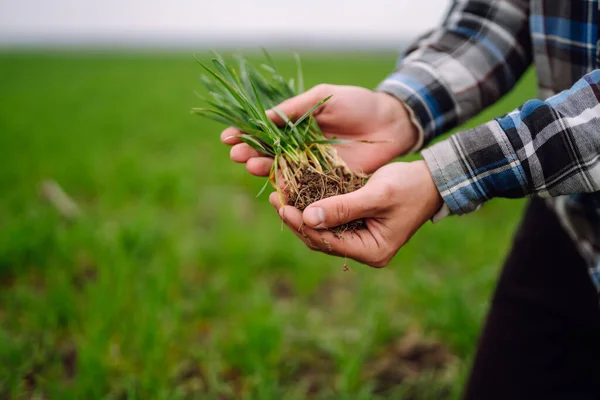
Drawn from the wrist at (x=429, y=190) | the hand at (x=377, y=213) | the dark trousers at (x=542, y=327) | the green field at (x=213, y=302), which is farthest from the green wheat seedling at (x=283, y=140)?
the green field at (x=213, y=302)

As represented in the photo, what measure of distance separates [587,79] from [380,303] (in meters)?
1.54

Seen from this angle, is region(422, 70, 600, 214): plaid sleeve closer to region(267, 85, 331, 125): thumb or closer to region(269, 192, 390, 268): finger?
region(269, 192, 390, 268): finger

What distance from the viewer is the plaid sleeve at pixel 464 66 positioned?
1.29 m

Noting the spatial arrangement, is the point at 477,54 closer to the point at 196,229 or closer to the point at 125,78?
the point at 196,229

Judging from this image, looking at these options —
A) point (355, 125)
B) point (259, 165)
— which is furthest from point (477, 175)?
point (259, 165)

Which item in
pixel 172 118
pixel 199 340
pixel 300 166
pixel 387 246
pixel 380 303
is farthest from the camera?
pixel 172 118

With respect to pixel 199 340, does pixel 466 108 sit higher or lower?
higher

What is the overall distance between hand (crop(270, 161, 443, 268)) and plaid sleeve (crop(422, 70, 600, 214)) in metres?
0.05

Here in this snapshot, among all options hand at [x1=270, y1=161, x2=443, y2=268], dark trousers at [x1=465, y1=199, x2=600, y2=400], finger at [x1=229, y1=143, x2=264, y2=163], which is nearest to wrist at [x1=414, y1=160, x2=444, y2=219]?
hand at [x1=270, y1=161, x2=443, y2=268]

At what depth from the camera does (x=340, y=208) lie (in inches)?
39.3

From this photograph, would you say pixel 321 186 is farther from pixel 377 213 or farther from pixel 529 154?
pixel 529 154

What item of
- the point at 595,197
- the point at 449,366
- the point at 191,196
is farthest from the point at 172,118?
the point at 595,197

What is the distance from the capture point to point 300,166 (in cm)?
122

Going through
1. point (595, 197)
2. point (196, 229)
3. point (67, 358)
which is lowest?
point (196, 229)
